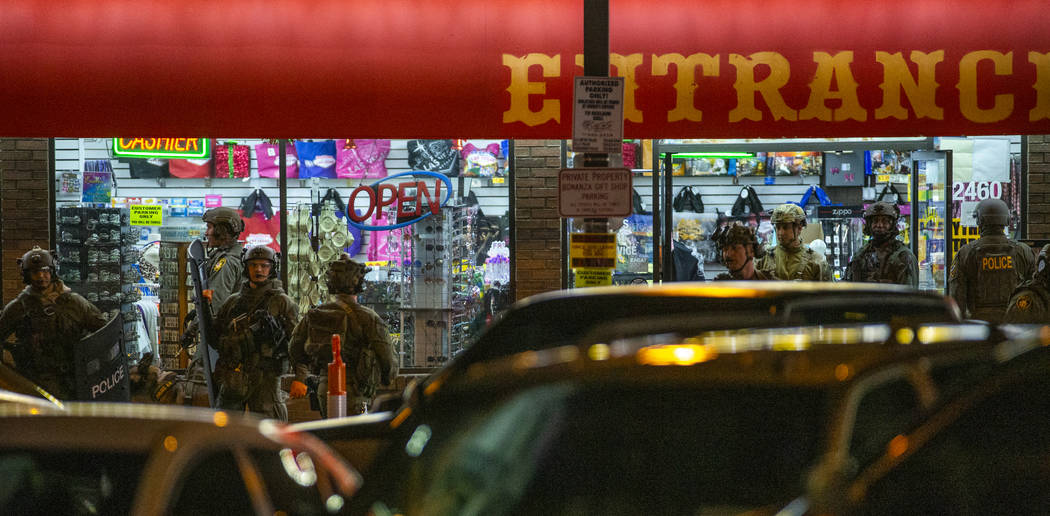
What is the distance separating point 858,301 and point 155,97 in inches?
281

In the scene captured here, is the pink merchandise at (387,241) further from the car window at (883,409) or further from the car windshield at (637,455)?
the car window at (883,409)

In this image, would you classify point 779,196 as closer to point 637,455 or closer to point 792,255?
point 792,255

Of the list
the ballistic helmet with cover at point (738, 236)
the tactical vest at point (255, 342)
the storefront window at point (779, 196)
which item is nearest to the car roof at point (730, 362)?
the ballistic helmet with cover at point (738, 236)

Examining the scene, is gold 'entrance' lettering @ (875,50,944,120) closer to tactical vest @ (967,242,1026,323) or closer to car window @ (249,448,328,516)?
tactical vest @ (967,242,1026,323)

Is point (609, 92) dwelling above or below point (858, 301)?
above

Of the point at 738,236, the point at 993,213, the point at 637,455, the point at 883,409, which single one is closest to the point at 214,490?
the point at 637,455

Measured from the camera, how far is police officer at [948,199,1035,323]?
34.7ft

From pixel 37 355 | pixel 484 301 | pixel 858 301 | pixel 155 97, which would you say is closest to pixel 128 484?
pixel 858 301

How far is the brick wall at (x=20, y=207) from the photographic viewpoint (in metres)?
11.4

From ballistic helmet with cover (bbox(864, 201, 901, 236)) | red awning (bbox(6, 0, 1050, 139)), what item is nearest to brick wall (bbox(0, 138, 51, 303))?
red awning (bbox(6, 0, 1050, 139))

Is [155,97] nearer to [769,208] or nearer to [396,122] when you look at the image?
[396,122]

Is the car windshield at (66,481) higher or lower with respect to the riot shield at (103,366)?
higher

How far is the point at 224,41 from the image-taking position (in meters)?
10.2

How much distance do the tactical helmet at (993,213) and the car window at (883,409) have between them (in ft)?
27.9
